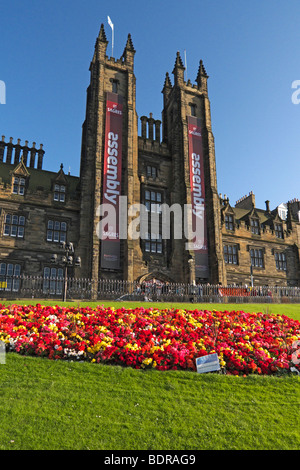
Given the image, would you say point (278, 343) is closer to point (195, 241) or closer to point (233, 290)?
point (233, 290)

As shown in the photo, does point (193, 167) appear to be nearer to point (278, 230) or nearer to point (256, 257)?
point (256, 257)

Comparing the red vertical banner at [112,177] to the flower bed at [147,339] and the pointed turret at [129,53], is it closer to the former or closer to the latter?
the pointed turret at [129,53]

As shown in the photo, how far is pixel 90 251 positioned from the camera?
30688mm

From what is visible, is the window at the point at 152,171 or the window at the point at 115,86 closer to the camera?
the window at the point at 115,86

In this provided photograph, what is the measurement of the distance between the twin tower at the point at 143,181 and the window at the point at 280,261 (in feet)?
35.1

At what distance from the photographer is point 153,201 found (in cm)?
3662

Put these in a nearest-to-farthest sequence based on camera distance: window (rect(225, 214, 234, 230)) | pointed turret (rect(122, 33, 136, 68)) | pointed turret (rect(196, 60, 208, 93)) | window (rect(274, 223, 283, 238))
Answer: pointed turret (rect(122, 33, 136, 68)) → window (rect(225, 214, 234, 230)) → pointed turret (rect(196, 60, 208, 93)) → window (rect(274, 223, 283, 238))

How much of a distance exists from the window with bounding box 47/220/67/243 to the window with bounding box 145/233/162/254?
8.11 m

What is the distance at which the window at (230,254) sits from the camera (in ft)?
131

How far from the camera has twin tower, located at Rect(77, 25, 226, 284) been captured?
31875 mm

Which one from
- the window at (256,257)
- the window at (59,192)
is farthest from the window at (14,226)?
the window at (256,257)

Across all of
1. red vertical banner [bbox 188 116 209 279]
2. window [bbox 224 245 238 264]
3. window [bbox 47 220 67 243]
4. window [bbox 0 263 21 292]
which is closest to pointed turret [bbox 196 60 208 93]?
red vertical banner [bbox 188 116 209 279]

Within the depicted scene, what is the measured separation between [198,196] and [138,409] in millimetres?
33383

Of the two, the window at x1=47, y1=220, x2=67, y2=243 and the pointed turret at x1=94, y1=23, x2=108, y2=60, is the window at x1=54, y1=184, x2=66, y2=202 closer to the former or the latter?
the window at x1=47, y1=220, x2=67, y2=243
